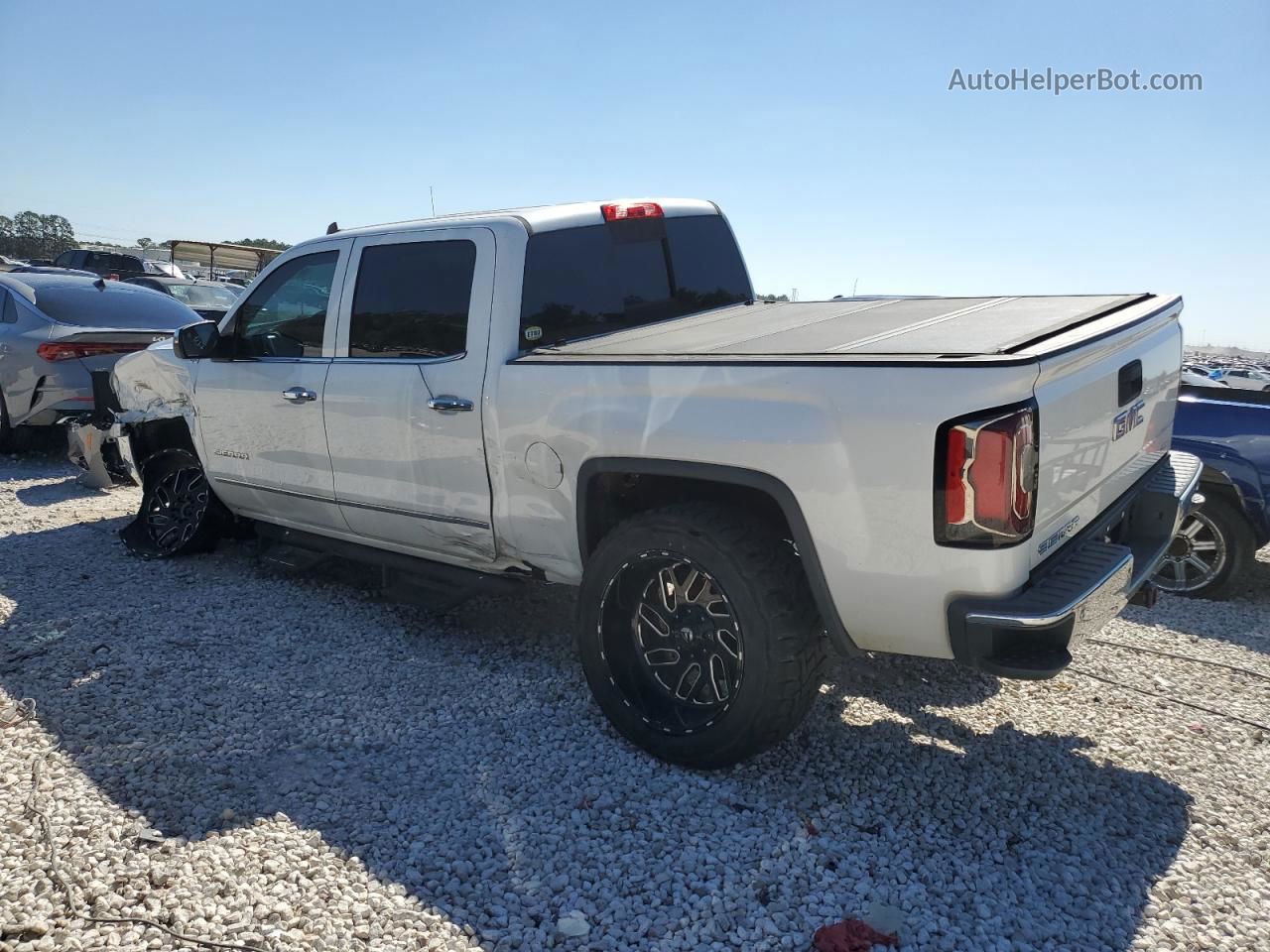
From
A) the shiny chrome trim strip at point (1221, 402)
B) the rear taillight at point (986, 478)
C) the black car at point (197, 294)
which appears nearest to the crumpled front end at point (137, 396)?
the rear taillight at point (986, 478)

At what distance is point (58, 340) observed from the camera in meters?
7.81

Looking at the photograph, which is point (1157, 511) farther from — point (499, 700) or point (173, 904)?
point (173, 904)

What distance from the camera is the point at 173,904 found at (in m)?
2.50

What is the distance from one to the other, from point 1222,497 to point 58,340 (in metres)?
8.58

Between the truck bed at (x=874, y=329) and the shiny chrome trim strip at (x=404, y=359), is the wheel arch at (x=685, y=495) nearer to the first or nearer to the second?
the truck bed at (x=874, y=329)

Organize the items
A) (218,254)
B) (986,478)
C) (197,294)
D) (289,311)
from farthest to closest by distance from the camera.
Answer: (218,254)
(197,294)
(289,311)
(986,478)

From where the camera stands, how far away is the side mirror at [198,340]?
15.8 ft

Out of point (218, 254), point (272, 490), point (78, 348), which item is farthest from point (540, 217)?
point (218, 254)

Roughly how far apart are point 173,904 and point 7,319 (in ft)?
24.6

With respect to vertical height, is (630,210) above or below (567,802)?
above

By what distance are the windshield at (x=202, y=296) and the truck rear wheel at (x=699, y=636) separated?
12.1m

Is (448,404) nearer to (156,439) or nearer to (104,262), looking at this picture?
(156,439)

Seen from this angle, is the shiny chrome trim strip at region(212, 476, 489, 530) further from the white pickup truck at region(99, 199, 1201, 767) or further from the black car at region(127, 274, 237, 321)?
the black car at region(127, 274, 237, 321)

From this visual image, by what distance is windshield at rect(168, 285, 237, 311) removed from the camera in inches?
536
